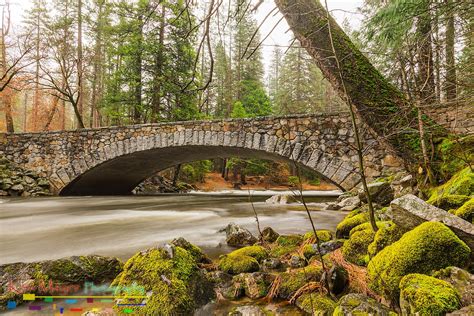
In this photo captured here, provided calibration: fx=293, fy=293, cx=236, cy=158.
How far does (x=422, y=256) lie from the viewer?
1.50 meters

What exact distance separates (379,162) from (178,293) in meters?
6.73

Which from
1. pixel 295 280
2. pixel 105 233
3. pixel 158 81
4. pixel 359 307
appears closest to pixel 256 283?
pixel 295 280

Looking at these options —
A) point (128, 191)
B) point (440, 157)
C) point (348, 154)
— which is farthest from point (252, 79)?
point (440, 157)

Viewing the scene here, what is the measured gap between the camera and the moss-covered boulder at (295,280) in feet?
5.85

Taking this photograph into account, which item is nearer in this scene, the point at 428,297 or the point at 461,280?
the point at 428,297

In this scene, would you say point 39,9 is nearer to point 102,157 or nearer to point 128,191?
point 128,191

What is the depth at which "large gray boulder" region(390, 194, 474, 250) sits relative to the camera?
5.24 ft

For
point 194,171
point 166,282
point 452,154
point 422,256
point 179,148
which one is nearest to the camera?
point 422,256

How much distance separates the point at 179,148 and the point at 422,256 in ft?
30.0

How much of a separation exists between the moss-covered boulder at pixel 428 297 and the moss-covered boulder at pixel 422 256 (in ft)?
0.60

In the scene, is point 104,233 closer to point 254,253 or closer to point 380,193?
point 254,253

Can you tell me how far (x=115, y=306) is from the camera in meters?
1.55

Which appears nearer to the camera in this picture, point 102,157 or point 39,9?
point 102,157

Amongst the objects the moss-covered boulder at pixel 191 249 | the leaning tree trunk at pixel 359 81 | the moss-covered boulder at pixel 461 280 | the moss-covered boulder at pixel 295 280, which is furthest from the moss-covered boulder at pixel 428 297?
the leaning tree trunk at pixel 359 81
